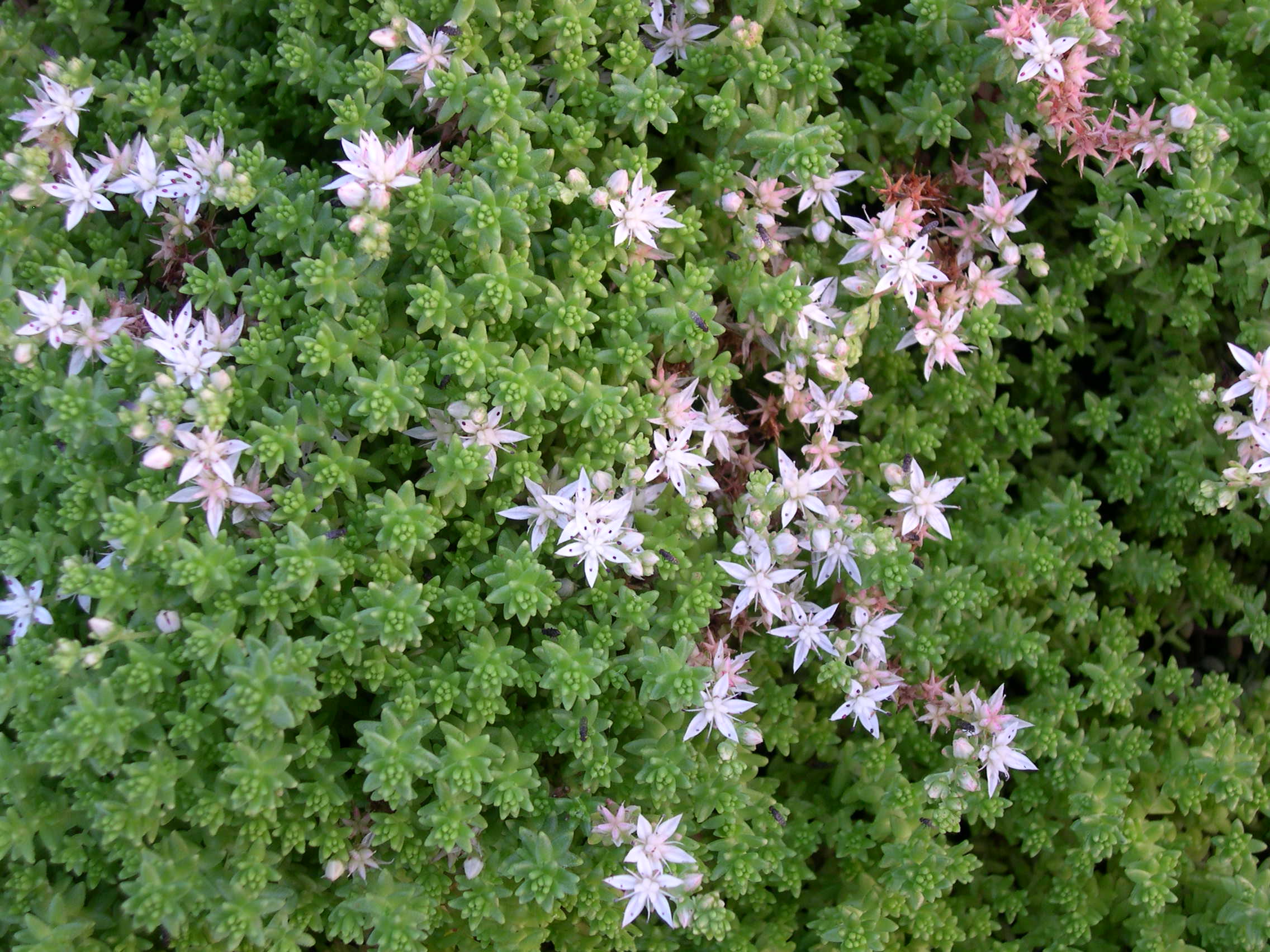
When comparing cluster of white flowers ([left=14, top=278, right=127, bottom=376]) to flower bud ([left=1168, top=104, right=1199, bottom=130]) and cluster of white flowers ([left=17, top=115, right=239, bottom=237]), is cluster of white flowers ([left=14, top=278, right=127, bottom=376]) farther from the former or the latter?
flower bud ([left=1168, top=104, right=1199, bottom=130])

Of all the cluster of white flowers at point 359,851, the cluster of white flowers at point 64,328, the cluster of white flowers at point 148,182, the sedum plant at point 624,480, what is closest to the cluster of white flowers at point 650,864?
the sedum plant at point 624,480

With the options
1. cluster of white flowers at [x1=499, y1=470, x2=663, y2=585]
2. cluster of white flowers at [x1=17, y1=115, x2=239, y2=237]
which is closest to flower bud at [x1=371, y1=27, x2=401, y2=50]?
cluster of white flowers at [x1=17, y1=115, x2=239, y2=237]

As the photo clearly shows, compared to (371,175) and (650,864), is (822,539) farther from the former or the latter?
(371,175)

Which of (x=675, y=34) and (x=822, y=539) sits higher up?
(x=675, y=34)

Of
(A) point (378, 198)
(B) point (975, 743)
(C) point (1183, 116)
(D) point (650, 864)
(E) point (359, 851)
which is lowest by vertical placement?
(E) point (359, 851)

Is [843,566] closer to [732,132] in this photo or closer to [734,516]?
[734,516]

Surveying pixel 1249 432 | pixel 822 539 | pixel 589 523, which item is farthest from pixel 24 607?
pixel 1249 432

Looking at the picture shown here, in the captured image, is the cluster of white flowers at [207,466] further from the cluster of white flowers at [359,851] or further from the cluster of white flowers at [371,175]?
the cluster of white flowers at [359,851]
